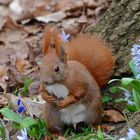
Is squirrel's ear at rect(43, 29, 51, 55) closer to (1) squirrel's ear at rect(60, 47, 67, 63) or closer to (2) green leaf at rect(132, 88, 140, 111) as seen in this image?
(1) squirrel's ear at rect(60, 47, 67, 63)

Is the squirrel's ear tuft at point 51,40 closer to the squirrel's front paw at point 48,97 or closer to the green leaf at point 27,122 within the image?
the squirrel's front paw at point 48,97

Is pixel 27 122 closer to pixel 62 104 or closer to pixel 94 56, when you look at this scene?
pixel 62 104

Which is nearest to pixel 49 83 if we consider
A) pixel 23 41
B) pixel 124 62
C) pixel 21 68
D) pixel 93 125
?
pixel 93 125

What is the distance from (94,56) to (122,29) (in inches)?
19.9

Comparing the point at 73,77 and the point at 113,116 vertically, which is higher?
the point at 73,77

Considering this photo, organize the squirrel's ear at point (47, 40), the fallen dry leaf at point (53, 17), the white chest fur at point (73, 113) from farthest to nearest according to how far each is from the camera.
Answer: the fallen dry leaf at point (53, 17) < the white chest fur at point (73, 113) < the squirrel's ear at point (47, 40)

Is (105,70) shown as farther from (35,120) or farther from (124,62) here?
(35,120)

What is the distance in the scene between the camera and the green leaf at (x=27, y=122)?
3744 mm

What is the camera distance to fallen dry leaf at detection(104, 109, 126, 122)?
13.1 feet

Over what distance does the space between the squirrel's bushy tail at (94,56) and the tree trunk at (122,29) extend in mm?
183

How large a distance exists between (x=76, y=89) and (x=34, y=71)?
1.52 meters

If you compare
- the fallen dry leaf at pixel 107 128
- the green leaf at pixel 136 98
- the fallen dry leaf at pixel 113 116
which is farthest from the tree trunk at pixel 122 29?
the green leaf at pixel 136 98

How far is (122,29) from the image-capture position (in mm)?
4500

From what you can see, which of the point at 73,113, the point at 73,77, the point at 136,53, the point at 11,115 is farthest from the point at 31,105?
the point at 136,53
